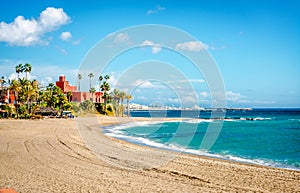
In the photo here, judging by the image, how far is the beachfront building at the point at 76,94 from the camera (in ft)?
248

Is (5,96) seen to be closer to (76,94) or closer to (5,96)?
(5,96)

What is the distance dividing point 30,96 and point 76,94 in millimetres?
27946

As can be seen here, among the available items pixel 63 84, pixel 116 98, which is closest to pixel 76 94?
pixel 63 84

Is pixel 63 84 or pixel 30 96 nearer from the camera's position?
pixel 30 96

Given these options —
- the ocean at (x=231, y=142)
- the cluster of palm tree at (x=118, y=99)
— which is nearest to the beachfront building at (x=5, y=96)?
the ocean at (x=231, y=142)

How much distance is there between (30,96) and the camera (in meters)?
53.4

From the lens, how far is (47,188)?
941 cm

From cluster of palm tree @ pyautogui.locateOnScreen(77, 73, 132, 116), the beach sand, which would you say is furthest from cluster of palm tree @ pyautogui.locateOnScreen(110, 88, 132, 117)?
the beach sand

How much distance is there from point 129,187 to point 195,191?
7.20ft

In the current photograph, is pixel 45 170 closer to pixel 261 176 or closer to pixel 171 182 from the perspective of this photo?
pixel 171 182

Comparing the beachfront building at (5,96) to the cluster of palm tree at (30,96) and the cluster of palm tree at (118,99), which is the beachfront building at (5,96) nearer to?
the cluster of palm tree at (30,96)

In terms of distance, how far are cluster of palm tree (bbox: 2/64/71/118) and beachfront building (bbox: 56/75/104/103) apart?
10.2 meters

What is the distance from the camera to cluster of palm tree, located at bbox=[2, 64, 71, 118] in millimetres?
51344

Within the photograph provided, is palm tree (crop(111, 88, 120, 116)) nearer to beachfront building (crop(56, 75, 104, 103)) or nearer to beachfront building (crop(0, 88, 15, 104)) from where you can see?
beachfront building (crop(56, 75, 104, 103))
